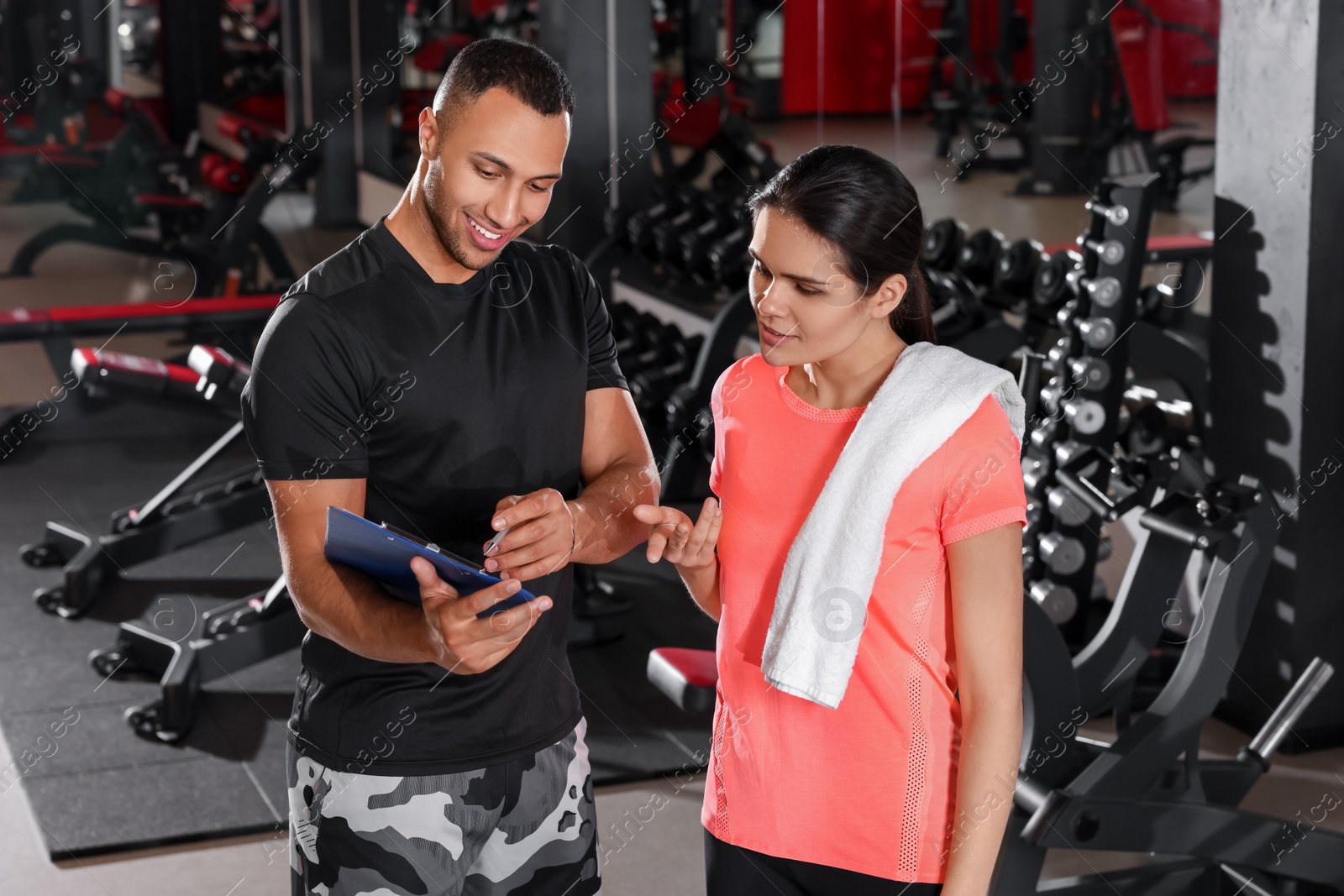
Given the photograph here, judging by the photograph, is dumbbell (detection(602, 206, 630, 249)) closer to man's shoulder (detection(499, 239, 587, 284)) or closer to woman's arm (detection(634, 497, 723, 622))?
man's shoulder (detection(499, 239, 587, 284))

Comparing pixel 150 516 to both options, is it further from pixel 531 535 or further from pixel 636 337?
pixel 531 535

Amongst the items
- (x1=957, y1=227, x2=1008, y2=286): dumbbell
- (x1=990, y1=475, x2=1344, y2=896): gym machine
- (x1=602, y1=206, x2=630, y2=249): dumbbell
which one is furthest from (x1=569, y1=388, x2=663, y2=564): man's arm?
(x1=602, y1=206, x2=630, y2=249): dumbbell

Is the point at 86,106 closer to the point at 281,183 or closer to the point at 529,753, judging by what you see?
the point at 281,183

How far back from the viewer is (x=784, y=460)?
1361mm

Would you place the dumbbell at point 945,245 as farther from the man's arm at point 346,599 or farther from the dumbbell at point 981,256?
the man's arm at point 346,599

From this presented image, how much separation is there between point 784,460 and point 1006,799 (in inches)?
15.1

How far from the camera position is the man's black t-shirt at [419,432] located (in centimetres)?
133

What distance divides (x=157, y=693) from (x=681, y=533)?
8.56 ft

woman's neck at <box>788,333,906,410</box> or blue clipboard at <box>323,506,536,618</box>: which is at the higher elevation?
woman's neck at <box>788,333,906,410</box>

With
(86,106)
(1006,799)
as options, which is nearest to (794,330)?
(1006,799)

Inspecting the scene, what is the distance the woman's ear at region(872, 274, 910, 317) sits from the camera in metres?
1.31

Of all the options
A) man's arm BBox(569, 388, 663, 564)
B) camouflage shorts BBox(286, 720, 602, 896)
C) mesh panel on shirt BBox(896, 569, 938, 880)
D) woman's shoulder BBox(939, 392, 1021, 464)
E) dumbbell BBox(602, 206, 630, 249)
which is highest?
woman's shoulder BBox(939, 392, 1021, 464)

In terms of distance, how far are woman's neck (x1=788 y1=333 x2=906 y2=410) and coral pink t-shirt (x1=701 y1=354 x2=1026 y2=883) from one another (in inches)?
0.5

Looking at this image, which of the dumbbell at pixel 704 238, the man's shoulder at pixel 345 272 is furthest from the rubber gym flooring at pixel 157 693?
the man's shoulder at pixel 345 272
